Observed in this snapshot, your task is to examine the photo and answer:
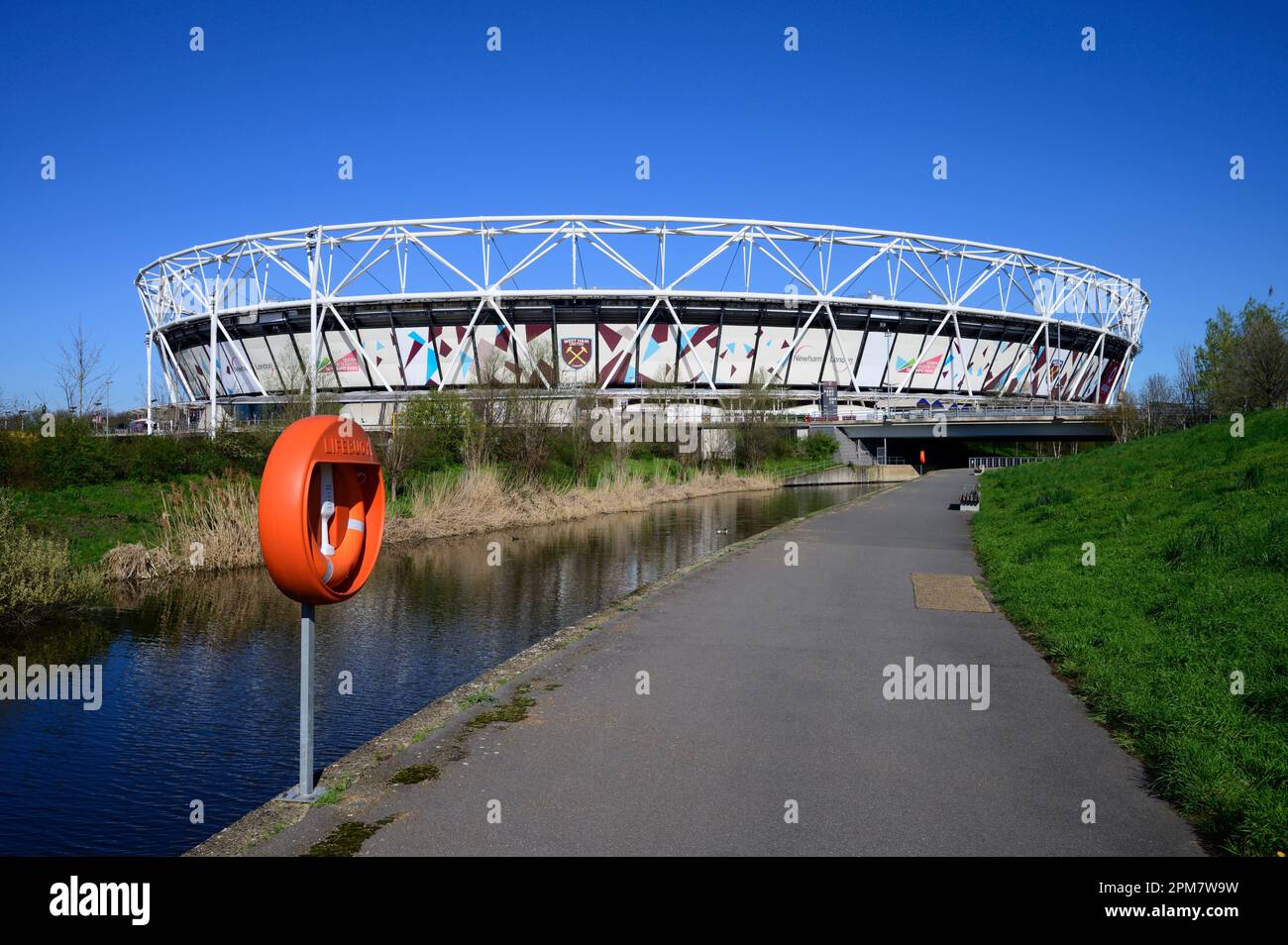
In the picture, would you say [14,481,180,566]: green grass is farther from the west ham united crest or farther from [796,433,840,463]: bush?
the west ham united crest

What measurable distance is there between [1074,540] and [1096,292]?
261 feet

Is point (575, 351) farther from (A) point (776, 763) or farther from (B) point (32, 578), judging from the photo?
(A) point (776, 763)

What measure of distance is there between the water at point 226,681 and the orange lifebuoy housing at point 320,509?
1.70m

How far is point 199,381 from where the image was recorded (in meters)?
70.9

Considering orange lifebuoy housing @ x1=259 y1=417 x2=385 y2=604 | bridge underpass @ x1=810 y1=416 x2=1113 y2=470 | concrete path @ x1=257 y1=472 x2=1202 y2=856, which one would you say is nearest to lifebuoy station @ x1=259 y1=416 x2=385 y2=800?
orange lifebuoy housing @ x1=259 y1=417 x2=385 y2=604

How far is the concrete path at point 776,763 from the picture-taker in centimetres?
390

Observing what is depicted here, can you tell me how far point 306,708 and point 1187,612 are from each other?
6.81 m

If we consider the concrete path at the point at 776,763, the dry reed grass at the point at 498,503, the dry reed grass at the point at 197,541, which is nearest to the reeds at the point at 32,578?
the dry reed grass at the point at 197,541

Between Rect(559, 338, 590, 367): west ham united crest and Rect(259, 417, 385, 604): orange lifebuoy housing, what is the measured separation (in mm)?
57368

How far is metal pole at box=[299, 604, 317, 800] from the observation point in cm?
447

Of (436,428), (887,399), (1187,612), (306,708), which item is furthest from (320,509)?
(887,399)

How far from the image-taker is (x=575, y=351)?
204 ft

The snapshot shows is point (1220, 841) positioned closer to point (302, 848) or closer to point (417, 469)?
point (302, 848)
